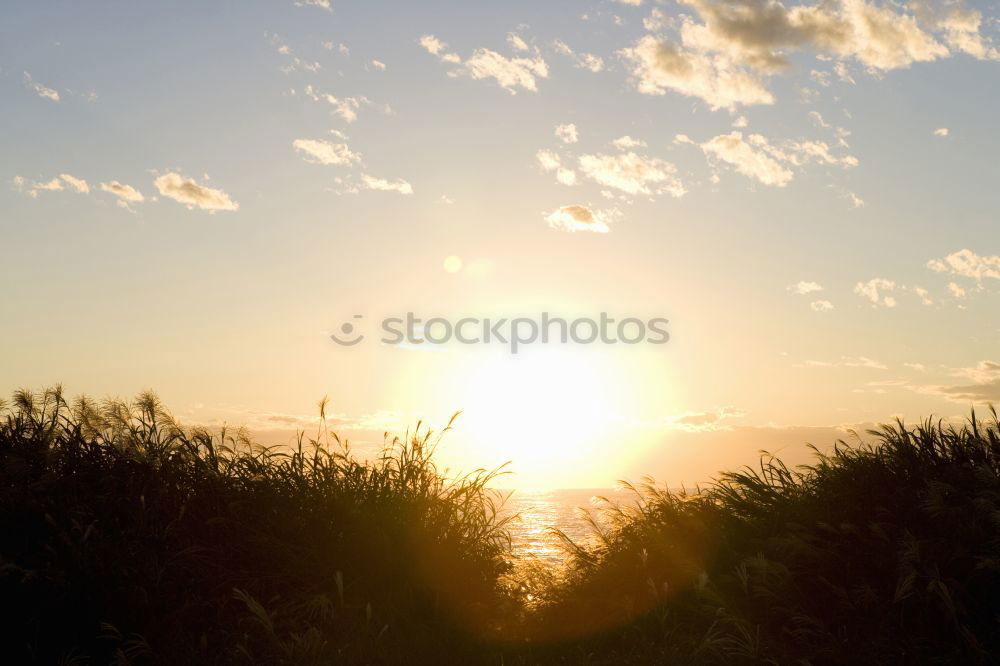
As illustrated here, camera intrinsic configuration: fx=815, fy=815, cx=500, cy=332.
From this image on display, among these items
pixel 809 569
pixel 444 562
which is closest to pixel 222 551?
pixel 444 562

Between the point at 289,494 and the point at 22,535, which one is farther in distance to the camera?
the point at 289,494

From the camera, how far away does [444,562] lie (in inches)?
396

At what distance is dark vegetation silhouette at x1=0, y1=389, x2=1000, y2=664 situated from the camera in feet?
26.9

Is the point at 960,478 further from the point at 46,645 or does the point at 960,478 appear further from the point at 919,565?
the point at 46,645

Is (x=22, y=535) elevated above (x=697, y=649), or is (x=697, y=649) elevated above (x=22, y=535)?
(x=22, y=535)

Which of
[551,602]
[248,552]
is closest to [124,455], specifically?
[248,552]

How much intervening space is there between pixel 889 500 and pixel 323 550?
22.4ft

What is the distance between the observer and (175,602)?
881cm

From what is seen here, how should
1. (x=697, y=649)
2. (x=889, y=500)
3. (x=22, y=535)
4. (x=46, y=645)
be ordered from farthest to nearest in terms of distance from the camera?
(x=889, y=500), (x=22, y=535), (x=46, y=645), (x=697, y=649)

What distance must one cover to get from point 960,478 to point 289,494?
8.25 m

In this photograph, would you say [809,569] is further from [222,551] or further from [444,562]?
[222,551]

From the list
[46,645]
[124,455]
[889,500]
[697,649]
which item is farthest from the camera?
[124,455]

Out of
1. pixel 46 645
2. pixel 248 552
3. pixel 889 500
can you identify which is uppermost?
pixel 889 500

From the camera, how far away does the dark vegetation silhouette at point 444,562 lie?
820cm
